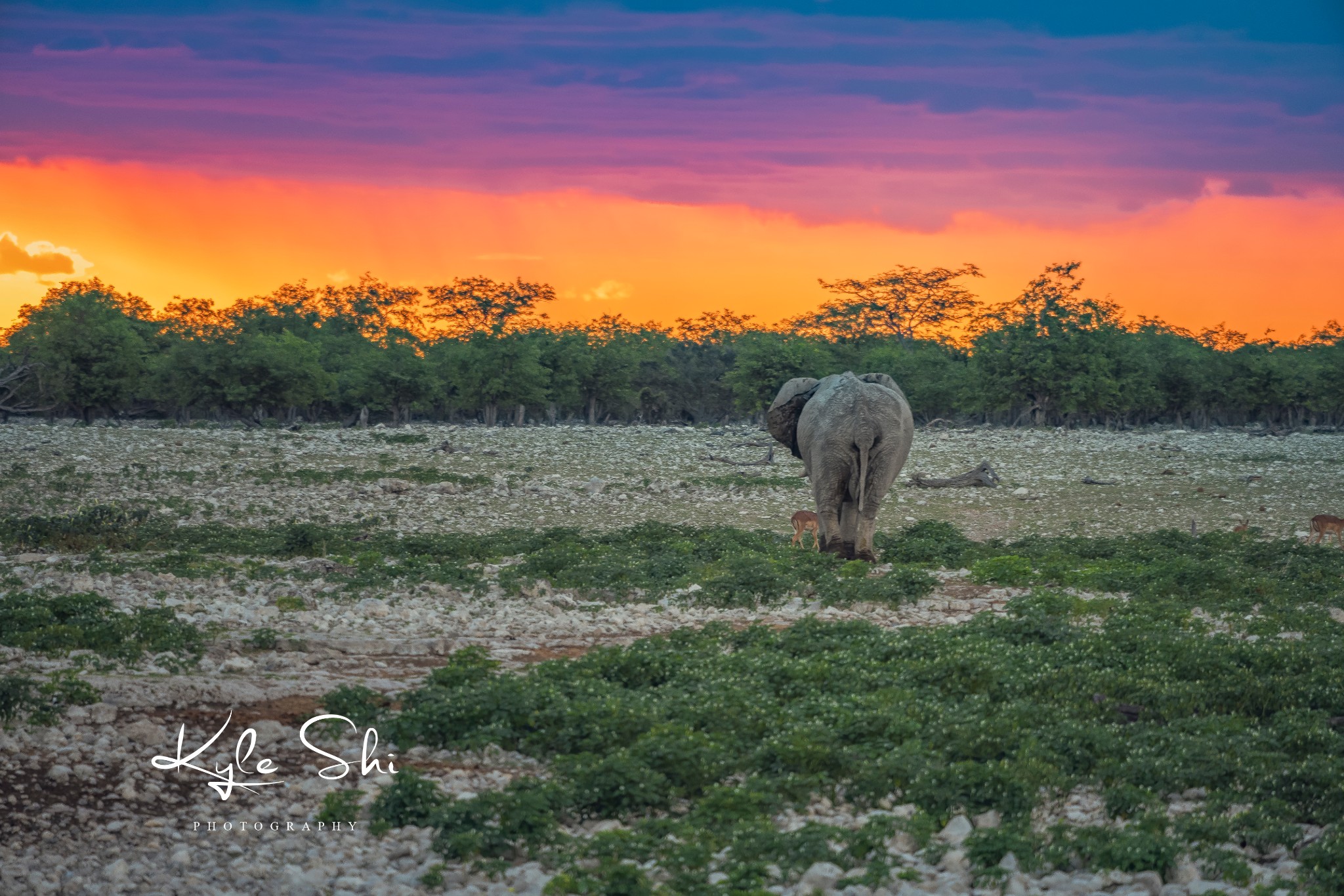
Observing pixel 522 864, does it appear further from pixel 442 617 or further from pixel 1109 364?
pixel 1109 364

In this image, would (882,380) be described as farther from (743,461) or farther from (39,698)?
(743,461)

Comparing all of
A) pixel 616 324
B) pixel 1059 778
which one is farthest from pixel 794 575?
pixel 616 324

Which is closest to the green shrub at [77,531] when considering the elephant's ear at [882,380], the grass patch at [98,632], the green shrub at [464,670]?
the grass patch at [98,632]

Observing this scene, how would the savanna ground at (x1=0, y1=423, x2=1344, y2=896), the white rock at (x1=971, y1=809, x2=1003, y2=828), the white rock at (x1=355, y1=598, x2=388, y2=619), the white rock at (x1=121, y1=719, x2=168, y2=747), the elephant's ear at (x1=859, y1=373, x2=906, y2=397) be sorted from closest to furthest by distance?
the savanna ground at (x1=0, y1=423, x2=1344, y2=896), the white rock at (x1=971, y1=809, x2=1003, y2=828), the white rock at (x1=121, y1=719, x2=168, y2=747), the white rock at (x1=355, y1=598, x2=388, y2=619), the elephant's ear at (x1=859, y1=373, x2=906, y2=397)

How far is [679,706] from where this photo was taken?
26.9 feet

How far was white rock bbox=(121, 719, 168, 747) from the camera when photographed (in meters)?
7.57

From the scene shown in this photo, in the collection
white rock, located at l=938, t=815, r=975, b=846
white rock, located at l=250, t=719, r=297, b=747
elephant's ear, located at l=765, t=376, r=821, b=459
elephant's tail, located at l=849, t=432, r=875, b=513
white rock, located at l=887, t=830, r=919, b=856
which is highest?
elephant's ear, located at l=765, t=376, r=821, b=459

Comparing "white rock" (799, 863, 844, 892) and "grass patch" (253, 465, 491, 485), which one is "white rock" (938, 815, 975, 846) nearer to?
"white rock" (799, 863, 844, 892)

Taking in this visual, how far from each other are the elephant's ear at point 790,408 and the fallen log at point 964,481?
32.9 feet

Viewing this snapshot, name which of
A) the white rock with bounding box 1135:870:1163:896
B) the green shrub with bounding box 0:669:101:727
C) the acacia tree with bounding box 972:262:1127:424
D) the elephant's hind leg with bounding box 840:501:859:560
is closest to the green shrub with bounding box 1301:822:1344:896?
the white rock with bounding box 1135:870:1163:896

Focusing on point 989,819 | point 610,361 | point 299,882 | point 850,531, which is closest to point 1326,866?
point 989,819

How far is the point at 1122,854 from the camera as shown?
579cm

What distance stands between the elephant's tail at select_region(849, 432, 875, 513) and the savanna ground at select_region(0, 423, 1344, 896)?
118cm

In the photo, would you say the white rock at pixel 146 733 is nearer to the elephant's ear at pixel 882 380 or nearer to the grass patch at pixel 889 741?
the grass patch at pixel 889 741
